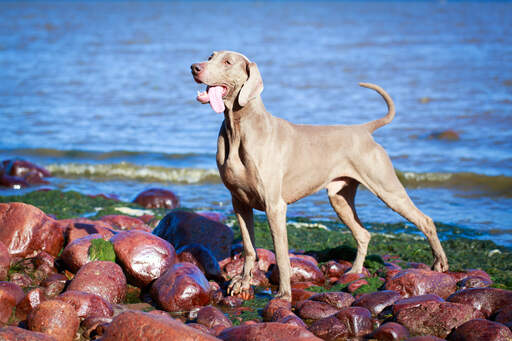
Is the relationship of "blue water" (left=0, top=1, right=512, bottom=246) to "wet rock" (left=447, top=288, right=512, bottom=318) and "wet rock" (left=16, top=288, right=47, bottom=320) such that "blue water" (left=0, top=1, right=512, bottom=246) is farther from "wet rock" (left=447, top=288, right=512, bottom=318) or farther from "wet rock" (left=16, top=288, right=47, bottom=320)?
"wet rock" (left=16, top=288, right=47, bottom=320)

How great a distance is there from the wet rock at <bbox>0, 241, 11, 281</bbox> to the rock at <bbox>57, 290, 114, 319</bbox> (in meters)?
1.00

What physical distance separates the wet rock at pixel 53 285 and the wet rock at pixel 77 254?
0.64 ft

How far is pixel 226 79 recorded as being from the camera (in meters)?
5.32

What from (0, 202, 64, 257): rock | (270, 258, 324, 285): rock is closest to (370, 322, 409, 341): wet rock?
(270, 258, 324, 285): rock

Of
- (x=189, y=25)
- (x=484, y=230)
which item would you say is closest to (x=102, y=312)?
(x=484, y=230)

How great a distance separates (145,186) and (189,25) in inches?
1625

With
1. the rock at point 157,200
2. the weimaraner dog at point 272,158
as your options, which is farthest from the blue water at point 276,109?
the weimaraner dog at point 272,158

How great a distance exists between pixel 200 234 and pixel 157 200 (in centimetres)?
314

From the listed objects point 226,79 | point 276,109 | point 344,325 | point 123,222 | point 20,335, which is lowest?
point 276,109

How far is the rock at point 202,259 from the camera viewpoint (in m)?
6.27

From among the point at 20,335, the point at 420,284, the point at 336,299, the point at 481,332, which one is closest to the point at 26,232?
the point at 20,335

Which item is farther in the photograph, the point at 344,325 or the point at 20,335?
the point at 344,325

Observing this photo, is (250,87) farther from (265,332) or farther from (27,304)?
(27,304)

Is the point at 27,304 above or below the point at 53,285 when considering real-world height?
above
